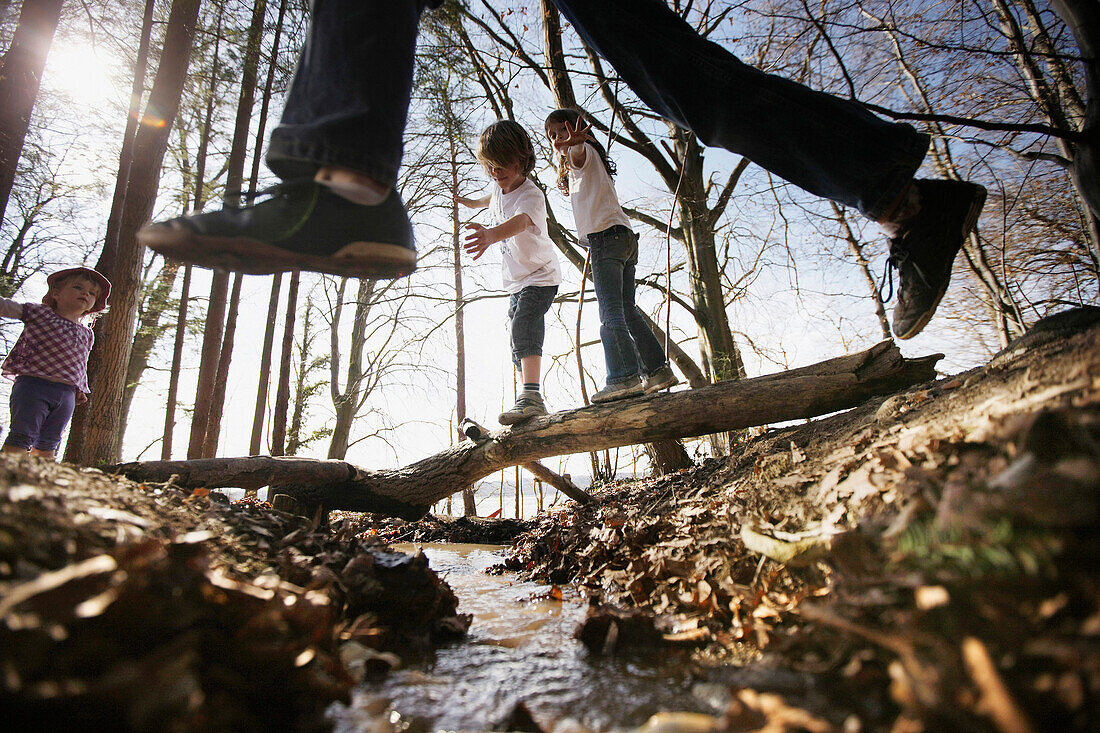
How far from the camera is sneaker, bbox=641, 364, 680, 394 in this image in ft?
12.4

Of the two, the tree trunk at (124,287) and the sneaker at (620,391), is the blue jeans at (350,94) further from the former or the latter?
the tree trunk at (124,287)

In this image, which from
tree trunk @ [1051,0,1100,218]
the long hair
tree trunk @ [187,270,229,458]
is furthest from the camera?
tree trunk @ [187,270,229,458]

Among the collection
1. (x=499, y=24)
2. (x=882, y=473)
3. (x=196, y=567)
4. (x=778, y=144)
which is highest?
(x=499, y=24)

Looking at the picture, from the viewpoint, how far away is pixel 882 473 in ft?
4.39

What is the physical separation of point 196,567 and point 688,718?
0.90 m

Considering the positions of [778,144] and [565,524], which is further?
[565,524]

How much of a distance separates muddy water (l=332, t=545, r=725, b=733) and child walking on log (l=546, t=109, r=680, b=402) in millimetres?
2251

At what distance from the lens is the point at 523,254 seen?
3.76 meters

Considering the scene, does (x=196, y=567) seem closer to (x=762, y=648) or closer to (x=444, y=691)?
(x=444, y=691)

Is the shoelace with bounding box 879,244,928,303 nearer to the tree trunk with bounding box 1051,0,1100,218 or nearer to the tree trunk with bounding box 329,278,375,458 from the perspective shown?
the tree trunk with bounding box 1051,0,1100,218

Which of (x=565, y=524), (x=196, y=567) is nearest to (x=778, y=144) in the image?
(x=196, y=567)

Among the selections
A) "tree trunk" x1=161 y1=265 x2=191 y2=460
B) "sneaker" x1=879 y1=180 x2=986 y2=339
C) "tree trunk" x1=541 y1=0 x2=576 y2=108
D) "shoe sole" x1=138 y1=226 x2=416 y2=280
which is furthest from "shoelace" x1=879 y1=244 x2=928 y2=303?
"tree trunk" x1=161 y1=265 x2=191 y2=460

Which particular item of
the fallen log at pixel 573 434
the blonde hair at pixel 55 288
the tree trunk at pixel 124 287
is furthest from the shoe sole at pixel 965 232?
the tree trunk at pixel 124 287

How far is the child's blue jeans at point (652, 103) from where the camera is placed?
1473mm
